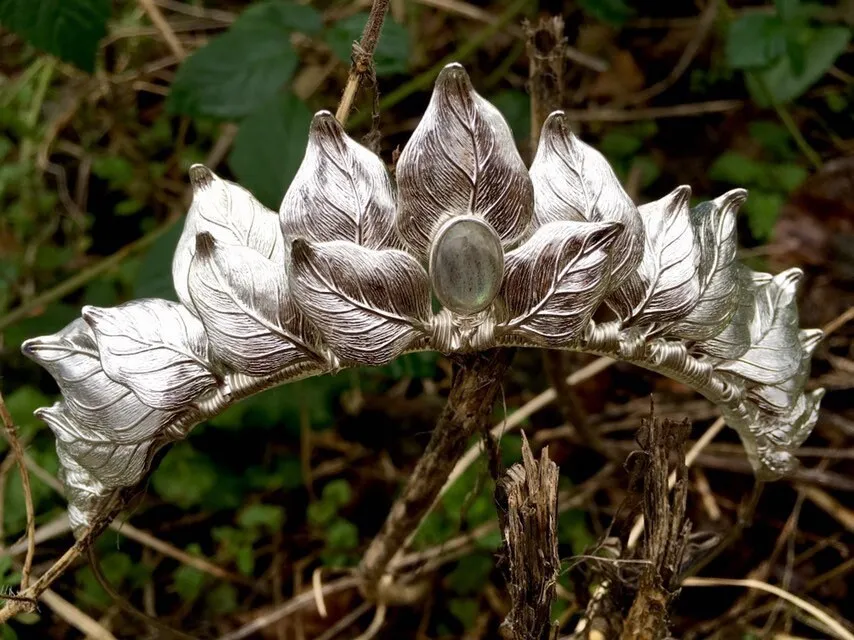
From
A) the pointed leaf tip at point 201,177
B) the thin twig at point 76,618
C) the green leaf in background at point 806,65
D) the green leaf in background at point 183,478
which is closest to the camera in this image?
the pointed leaf tip at point 201,177

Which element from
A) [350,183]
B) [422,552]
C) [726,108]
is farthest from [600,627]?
[726,108]

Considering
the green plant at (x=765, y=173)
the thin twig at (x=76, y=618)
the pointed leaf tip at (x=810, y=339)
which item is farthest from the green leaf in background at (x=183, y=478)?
the green plant at (x=765, y=173)

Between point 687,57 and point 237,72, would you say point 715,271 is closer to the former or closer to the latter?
point 237,72

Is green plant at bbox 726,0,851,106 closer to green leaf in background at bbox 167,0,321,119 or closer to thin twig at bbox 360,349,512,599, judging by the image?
green leaf in background at bbox 167,0,321,119

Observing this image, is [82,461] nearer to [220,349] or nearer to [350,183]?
[220,349]

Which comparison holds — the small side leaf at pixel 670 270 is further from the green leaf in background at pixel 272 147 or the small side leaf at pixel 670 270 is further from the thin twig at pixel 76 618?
the thin twig at pixel 76 618
